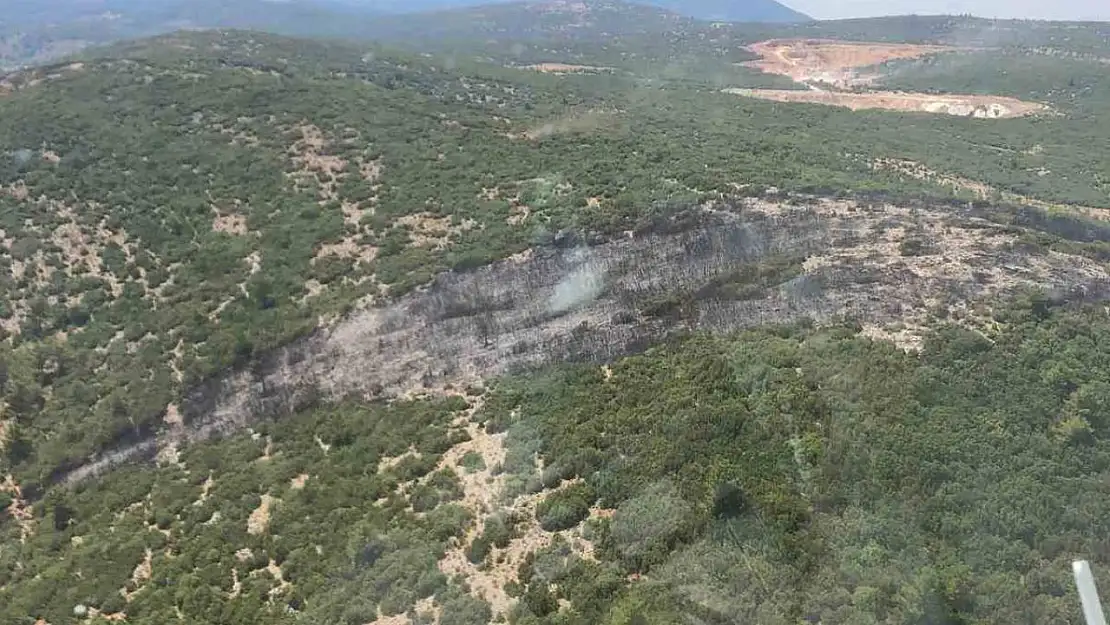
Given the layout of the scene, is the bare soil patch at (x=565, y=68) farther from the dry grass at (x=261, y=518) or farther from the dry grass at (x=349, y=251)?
the dry grass at (x=261, y=518)

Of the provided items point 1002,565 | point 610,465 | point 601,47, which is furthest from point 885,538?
point 601,47

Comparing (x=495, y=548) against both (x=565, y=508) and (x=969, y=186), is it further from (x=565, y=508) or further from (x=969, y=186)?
(x=969, y=186)

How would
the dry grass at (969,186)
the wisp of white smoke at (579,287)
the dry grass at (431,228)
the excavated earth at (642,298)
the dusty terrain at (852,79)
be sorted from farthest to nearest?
the dusty terrain at (852,79) < the dry grass at (969,186) < the dry grass at (431,228) < the wisp of white smoke at (579,287) < the excavated earth at (642,298)

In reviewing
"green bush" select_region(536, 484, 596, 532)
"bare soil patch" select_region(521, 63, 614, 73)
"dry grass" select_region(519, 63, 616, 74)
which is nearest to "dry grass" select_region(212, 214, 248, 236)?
"green bush" select_region(536, 484, 596, 532)

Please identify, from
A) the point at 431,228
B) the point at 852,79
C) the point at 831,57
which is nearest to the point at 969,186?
the point at 431,228

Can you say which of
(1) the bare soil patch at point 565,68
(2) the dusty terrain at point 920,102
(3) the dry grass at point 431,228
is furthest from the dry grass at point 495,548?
(1) the bare soil patch at point 565,68

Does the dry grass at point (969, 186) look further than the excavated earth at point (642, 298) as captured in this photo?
Yes

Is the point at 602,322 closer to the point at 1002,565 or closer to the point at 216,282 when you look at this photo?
the point at 1002,565
